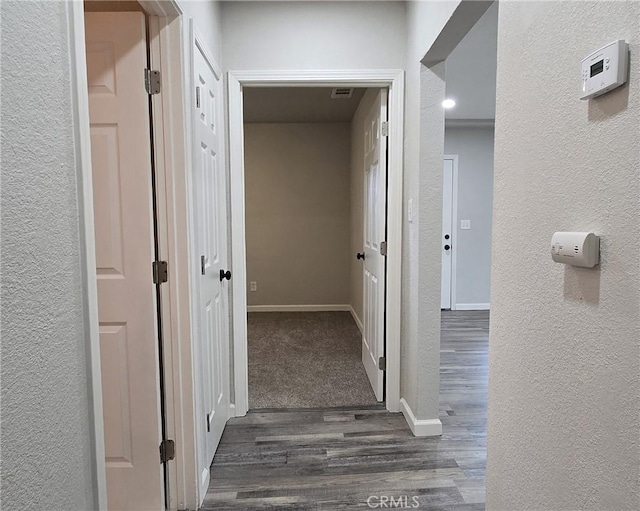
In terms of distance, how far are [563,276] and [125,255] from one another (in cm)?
148

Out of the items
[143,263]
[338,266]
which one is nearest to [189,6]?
[143,263]

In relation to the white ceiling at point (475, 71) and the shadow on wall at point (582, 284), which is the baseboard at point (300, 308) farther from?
the shadow on wall at point (582, 284)

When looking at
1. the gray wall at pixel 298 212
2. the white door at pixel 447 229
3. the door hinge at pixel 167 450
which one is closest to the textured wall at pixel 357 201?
the gray wall at pixel 298 212

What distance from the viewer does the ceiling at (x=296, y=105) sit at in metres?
3.99

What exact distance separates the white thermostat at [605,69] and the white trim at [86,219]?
41.3 inches

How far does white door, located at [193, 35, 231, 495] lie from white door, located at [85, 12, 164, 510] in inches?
8.5

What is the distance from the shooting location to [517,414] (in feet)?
4.02

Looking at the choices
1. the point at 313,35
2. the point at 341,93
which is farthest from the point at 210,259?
the point at 341,93

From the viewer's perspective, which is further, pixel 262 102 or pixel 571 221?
pixel 262 102

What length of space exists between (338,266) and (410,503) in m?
3.79

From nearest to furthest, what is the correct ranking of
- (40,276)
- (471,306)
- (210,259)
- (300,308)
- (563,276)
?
(40,276) → (563,276) → (210,259) → (471,306) → (300,308)

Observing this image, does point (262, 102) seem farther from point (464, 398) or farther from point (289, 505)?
point (289, 505)

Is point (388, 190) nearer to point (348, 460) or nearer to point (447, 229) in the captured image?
point (348, 460)

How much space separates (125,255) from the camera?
5.27ft
